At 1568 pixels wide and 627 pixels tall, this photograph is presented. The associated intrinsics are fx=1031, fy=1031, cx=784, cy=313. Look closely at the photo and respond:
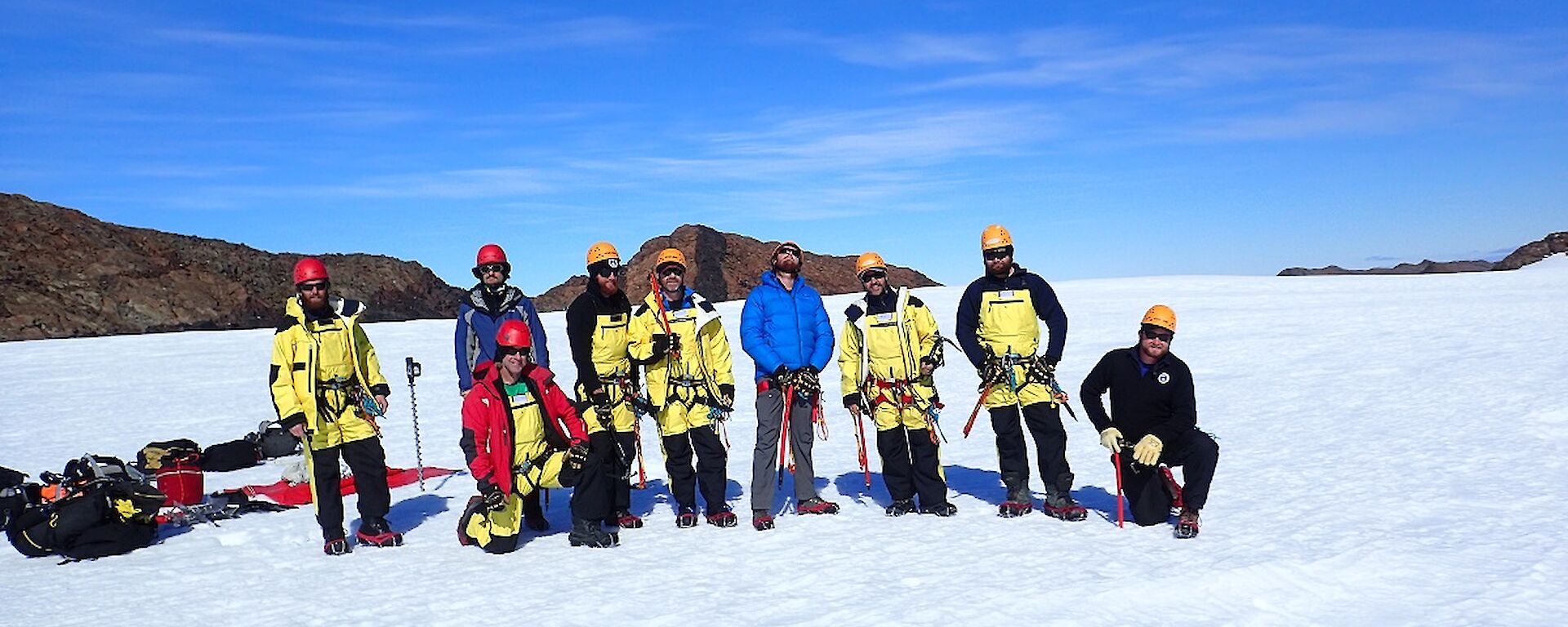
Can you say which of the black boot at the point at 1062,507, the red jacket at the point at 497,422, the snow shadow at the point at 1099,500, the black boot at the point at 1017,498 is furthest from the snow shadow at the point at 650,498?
the snow shadow at the point at 1099,500

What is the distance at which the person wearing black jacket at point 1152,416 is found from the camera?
6.32 meters

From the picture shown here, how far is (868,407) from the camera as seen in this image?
7168 millimetres

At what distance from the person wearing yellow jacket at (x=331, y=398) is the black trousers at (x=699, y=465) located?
1.87 meters

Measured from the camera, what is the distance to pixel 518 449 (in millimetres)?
6648

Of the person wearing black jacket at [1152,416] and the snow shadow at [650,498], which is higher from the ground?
the person wearing black jacket at [1152,416]

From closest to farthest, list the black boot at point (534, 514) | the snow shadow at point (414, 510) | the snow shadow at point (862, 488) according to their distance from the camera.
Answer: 1. the black boot at point (534, 514)
2. the snow shadow at point (414, 510)
3. the snow shadow at point (862, 488)

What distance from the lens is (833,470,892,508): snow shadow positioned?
7.80 meters

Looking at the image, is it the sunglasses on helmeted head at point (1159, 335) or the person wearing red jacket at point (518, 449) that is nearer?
the sunglasses on helmeted head at point (1159, 335)

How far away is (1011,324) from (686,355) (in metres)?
2.22

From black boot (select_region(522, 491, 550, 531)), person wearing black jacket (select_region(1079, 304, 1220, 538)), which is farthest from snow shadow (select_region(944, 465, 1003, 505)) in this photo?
black boot (select_region(522, 491, 550, 531))

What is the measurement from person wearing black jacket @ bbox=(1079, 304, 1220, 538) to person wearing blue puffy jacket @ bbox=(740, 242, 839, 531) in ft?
6.01

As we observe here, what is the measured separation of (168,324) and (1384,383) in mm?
42113

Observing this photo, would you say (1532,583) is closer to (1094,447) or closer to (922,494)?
(922,494)

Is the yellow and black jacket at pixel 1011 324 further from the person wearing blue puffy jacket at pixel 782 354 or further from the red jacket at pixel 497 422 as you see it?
the red jacket at pixel 497 422
